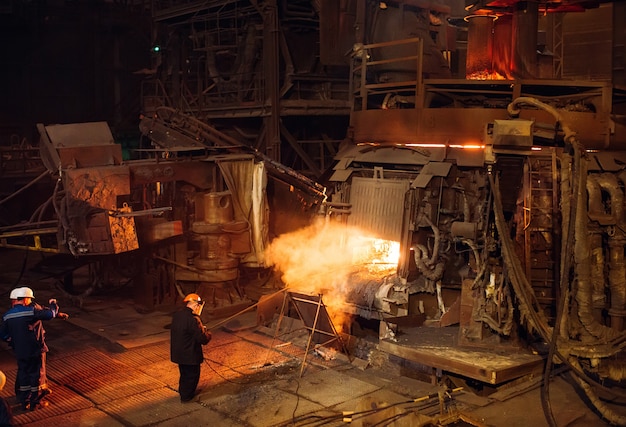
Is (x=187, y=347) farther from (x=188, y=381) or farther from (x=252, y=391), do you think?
(x=252, y=391)

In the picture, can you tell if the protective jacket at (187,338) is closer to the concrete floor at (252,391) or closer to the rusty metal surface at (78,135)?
the concrete floor at (252,391)

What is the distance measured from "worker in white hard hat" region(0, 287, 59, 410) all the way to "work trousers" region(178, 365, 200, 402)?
5.86ft

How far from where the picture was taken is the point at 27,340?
28.1ft

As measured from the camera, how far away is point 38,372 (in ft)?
28.9

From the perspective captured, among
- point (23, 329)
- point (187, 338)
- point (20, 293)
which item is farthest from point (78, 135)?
point (187, 338)

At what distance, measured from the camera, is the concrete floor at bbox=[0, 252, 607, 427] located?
8.34 m

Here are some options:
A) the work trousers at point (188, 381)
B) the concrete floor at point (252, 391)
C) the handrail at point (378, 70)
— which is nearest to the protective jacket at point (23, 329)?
the concrete floor at point (252, 391)

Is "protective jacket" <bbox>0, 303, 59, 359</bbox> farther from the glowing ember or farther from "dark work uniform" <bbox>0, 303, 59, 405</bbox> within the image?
the glowing ember

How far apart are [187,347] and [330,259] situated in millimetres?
4859

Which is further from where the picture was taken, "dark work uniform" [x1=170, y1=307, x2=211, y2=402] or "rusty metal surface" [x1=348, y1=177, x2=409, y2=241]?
"rusty metal surface" [x1=348, y1=177, x2=409, y2=241]

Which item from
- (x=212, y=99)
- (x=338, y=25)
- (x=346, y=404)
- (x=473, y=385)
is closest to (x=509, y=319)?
(x=473, y=385)

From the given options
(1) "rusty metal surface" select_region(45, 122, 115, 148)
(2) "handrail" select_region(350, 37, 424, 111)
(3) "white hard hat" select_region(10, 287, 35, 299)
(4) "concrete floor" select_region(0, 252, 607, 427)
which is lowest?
(4) "concrete floor" select_region(0, 252, 607, 427)

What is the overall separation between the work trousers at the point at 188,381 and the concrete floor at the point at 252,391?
0.13 meters

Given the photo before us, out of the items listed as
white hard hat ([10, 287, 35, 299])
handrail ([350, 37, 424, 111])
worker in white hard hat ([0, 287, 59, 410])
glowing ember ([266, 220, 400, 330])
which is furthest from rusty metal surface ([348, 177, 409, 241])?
white hard hat ([10, 287, 35, 299])
